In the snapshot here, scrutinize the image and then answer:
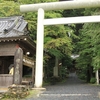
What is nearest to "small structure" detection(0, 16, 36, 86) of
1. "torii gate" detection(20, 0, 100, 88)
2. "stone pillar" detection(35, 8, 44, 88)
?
"stone pillar" detection(35, 8, 44, 88)

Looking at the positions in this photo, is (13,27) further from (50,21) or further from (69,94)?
(69,94)

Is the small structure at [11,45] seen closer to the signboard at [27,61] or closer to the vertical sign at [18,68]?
the signboard at [27,61]

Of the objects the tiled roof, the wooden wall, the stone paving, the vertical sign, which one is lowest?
the stone paving

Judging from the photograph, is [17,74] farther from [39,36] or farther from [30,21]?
[30,21]

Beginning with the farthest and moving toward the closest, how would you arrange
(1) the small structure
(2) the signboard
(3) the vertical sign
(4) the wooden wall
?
(2) the signboard
(4) the wooden wall
(1) the small structure
(3) the vertical sign

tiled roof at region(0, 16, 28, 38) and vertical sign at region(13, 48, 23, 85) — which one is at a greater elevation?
tiled roof at region(0, 16, 28, 38)

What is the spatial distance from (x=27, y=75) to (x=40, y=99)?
28.5ft

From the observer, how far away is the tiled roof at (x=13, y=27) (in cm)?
1289

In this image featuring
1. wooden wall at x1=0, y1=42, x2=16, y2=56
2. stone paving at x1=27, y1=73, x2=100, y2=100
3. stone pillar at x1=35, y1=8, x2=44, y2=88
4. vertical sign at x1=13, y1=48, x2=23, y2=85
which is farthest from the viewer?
wooden wall at x1=0, y1=42, x2=16, y2=56

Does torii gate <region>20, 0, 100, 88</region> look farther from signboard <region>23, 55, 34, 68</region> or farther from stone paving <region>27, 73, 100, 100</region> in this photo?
signboard <region>23, 55, 34, 68</region>

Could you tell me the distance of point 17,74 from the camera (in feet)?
38.5

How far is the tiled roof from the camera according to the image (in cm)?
1289

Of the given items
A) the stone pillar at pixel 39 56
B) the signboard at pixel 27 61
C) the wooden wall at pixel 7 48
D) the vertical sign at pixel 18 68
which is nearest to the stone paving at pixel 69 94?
the stone pillar at pixel 39 56

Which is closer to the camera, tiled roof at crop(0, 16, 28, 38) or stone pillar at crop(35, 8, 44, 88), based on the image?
stone pillar at crop(35, 8, 44, 88)
